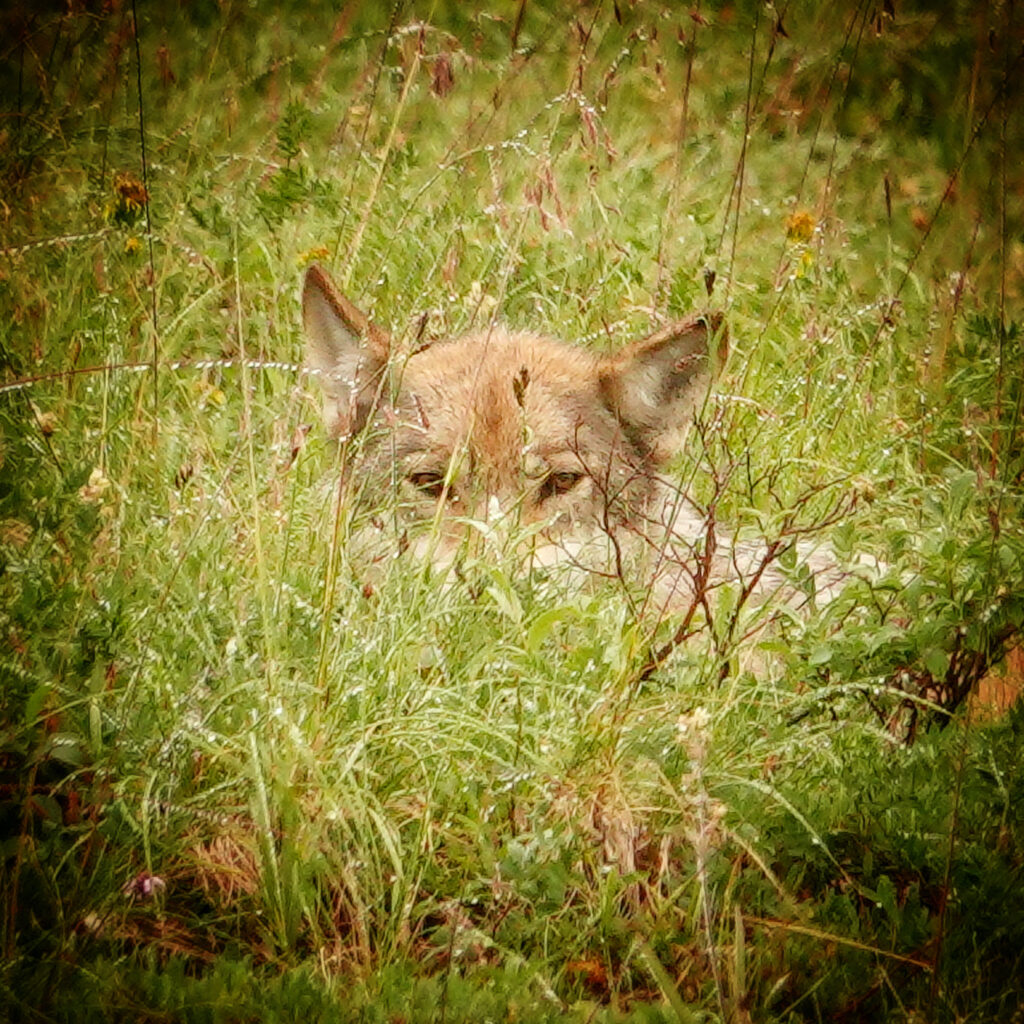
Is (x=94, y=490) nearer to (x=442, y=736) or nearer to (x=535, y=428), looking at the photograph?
(x=442, y=736)

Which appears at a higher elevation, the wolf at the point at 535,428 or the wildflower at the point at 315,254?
the wildflower at the point at 315,254

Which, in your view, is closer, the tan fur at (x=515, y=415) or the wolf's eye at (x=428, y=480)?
the tan fur at (x=515, y=415)

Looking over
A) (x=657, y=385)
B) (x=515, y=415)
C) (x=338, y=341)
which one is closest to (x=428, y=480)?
(x=515, y=415)

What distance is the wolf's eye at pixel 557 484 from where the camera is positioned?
407cm

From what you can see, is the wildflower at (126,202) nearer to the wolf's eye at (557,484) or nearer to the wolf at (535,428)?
the wolf at (535,428)

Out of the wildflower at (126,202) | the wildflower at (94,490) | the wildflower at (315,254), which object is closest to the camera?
the wildflower at (94,490)

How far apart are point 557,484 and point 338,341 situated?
0.81 m

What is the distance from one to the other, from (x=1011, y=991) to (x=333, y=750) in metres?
1.30

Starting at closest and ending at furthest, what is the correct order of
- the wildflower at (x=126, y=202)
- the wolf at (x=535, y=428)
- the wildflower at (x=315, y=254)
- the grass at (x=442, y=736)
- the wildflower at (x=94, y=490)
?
the grass at (x=442, y=736) → the wildflower at (x=94, y=490) → the wolf at (x=535, y=428) → the wildflower at (x=126, y=202) → the wildflower at (x=315, y=254)

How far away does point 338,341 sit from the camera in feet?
13.1

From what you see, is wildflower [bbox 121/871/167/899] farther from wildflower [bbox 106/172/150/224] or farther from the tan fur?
wildflower [bbox 106/172/150/224]

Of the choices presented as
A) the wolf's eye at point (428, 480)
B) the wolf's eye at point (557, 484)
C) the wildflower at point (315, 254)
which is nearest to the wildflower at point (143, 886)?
the wolf's eye at point (428, 480)

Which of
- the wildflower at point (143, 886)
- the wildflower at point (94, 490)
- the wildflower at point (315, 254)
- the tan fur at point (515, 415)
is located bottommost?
the wildflower at point (143, 886)

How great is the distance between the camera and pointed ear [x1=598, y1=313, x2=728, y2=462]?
402cm
